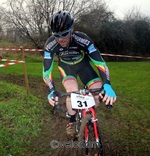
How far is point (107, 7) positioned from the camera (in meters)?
27.0

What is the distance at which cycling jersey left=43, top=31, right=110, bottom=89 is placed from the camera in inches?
146

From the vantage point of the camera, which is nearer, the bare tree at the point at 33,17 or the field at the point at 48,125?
the field at the point at 48,125

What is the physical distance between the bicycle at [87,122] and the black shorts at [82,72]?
60 cm

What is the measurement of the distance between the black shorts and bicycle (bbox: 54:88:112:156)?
602 millimetres

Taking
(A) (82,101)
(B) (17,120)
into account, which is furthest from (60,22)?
(B) (17,120)

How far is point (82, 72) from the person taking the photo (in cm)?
408

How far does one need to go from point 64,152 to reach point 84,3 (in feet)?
76.6

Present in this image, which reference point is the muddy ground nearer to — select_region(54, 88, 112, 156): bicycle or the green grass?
the green grass

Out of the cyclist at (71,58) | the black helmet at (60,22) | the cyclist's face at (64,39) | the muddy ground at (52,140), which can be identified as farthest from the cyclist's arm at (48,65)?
the muddy ground at (52,140)

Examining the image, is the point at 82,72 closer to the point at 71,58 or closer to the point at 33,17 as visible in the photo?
the point at 71,58

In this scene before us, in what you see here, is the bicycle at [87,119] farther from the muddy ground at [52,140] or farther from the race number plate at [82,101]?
the muddy ground at [52,140]

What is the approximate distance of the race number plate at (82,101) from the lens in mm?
3387

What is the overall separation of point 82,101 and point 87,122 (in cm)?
32

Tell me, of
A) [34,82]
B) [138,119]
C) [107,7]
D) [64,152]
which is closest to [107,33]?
[107,7]
